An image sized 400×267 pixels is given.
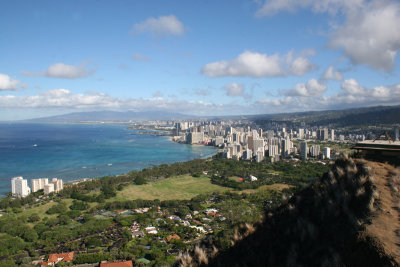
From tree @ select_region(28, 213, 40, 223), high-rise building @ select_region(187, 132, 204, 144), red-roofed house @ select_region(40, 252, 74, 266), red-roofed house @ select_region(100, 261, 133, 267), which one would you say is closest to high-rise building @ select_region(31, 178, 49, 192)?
tree @ select_region(28, 213, 40, 223)

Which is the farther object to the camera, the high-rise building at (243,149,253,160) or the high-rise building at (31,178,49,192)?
the high-rise building at (243,149,253,160)

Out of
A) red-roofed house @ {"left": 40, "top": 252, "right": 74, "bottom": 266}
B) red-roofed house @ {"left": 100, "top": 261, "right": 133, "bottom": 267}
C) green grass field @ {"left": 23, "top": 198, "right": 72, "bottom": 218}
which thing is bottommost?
green grass field @ {"left": 23, "top": 198, "right": 72, "bottom": 218}

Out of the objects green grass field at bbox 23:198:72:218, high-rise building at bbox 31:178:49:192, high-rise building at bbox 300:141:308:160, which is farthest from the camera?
high-rise building at bbox 300:141:308:160

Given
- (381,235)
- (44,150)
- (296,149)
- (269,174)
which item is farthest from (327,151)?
(44,150)

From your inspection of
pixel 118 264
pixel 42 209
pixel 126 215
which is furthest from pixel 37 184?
pixel 118 264

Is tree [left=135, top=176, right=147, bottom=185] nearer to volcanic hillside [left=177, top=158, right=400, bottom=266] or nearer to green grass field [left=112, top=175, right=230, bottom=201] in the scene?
green grass field [left=112, top=175, right=230, bottom=201]

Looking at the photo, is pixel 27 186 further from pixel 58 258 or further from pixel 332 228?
pixel 332 228

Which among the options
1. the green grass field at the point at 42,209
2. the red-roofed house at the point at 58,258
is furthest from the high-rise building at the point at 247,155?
the red-roofed house at the point at 58,258
